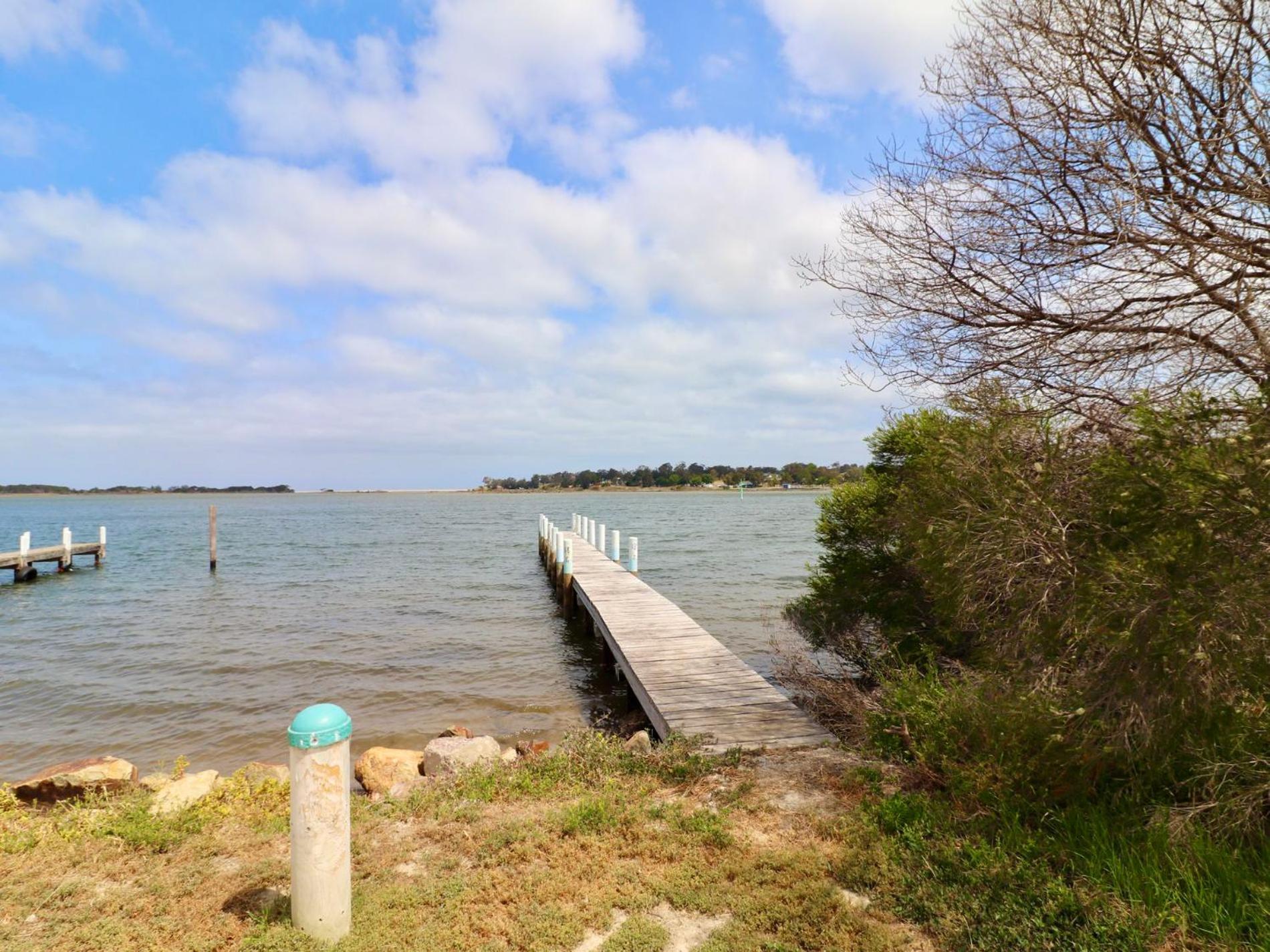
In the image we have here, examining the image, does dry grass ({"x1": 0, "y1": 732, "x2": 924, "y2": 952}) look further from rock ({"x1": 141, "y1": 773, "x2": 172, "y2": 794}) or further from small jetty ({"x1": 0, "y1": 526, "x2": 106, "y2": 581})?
small jetty ({"x1": 0, "y1": 526, "x2": 106, "y2": 581})

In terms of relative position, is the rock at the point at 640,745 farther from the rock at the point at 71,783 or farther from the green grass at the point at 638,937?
the rock at the point at 71,783

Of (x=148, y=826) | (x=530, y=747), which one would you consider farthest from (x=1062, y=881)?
(x=530, y=747)

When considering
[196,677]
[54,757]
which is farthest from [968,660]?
[196,677]

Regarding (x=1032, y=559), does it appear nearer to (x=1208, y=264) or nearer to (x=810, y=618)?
(x=1208, y=264)

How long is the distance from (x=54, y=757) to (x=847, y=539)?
10.7m

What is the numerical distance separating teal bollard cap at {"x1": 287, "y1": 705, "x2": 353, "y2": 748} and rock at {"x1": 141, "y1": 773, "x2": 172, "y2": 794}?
401 cm

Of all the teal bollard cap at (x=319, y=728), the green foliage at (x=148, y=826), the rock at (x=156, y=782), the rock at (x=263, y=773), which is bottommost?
the rock at (x=263, y=773)

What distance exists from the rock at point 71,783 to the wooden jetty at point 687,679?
5.51m

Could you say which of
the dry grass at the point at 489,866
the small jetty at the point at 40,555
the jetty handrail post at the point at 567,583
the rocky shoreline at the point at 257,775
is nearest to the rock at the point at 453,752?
the rocky shoreline at the point at 257,775

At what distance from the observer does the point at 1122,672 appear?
3586 mm

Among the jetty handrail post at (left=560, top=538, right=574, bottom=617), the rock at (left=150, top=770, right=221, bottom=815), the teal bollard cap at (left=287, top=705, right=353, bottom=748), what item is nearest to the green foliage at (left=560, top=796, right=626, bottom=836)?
the teal bollard cap at (left=287, top=705, right=353, bottom=748)

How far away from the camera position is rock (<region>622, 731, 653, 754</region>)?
609 cm

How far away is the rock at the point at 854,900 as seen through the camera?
11.7 ft

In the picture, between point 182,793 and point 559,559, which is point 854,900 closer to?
point 182,793
